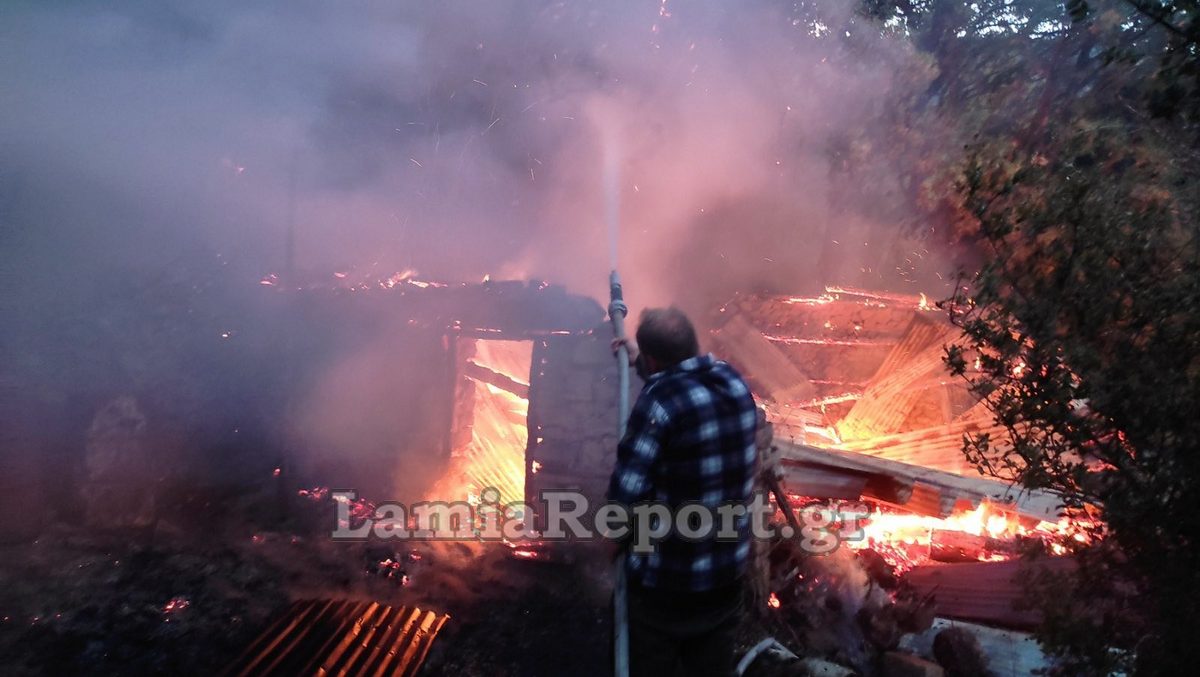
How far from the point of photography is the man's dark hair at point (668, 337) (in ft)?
8.61

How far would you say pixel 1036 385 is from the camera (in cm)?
300

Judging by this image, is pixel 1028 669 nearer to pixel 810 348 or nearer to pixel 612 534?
pixel 612 534

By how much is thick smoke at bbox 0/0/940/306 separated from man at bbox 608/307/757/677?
4874mm

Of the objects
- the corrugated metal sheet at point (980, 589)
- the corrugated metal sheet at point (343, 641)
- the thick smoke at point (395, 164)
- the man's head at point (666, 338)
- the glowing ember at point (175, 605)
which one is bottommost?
the glowing ember at point (175, 605)

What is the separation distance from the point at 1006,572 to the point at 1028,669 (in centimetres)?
92

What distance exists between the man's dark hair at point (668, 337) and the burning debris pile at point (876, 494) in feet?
7.06

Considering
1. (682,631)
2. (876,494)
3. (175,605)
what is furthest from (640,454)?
(876,494)

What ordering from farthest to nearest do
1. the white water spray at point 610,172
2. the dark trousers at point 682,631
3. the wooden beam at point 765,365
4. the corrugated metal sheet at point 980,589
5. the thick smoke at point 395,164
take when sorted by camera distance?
the wooden beam at point 765,365 → the white water spray at point 610,172 → the thick smoke at point 395,164 → the corrugated metal sheet at point 980,589 → the dark trousers at point 682,631

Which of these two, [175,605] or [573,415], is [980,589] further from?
[175,605]

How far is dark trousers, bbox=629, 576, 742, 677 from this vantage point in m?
2.55

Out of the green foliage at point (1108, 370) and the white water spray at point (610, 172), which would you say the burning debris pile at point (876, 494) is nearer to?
the green foliage at point (1108, 370)

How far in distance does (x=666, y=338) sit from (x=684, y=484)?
0.64m

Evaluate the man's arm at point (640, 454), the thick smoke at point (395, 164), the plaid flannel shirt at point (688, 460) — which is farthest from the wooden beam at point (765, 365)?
the man's arm at point (640, 454)

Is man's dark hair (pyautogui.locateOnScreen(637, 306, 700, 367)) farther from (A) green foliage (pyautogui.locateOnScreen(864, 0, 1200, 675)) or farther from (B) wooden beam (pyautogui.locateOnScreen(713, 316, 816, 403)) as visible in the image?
(B) wooden beam (pyautogui.locateOnScreen(713, 316, 816, 403))
